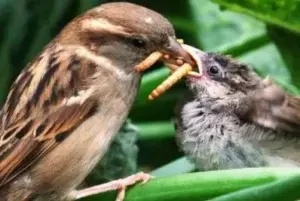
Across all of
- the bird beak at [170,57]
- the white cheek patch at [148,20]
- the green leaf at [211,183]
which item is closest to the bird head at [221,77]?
the bird beak at [170,57]

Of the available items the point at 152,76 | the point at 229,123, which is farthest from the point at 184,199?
the point at 152,76

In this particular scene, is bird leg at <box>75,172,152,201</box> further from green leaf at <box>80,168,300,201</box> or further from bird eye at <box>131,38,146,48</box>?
bird eye at <box>131,38,146,48</box>

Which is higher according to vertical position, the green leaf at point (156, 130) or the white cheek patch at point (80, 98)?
the white cheek patch at point (80, 98)

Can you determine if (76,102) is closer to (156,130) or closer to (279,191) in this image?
(279,191)

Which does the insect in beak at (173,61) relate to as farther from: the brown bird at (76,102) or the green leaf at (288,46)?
the green leaf at (288,46)

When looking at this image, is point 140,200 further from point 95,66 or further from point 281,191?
point 95,66
